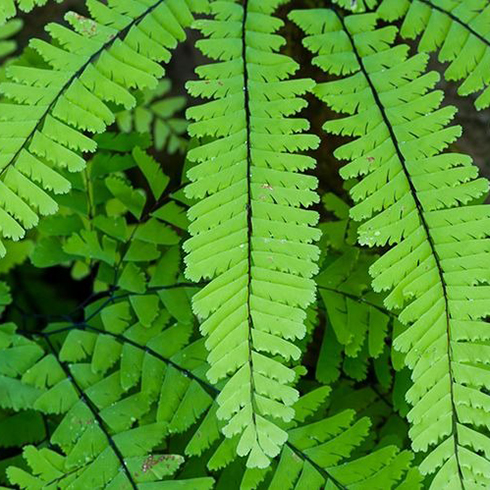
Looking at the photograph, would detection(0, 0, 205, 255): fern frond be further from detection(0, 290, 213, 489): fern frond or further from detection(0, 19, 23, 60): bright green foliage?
detection(0, 19, 23, 60): bright green foliage

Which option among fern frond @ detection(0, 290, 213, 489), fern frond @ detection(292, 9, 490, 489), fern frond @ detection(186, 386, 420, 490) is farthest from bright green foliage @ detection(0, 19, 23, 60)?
fern frond @ detection(186, 386, 420, 490)

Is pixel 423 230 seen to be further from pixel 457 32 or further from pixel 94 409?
pixel 94 409

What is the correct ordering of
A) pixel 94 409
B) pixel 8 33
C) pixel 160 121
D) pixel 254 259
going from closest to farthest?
1. pixel 254 259
2. pixel 94 409
3. pixel 8 33
4. pixel 160 121

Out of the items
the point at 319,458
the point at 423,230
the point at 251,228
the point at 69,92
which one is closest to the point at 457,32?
the point at 423,230

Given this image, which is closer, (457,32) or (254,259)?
(254,259)

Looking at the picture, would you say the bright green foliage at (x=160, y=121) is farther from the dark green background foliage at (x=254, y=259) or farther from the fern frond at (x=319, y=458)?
the fern frond at (x=319, y=458)

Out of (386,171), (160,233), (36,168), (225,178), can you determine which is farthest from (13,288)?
(386,171)
